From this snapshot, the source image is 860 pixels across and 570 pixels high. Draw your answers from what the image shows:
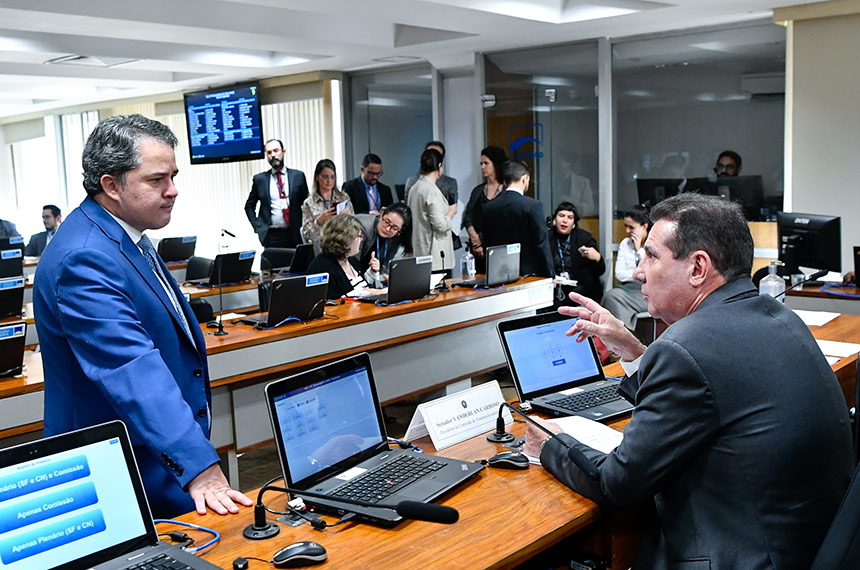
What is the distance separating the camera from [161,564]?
5.21ft

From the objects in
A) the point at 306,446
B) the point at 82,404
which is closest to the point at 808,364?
the point at 306,446

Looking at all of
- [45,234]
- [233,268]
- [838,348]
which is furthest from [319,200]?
[838,348]

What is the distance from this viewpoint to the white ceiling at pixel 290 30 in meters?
5.93

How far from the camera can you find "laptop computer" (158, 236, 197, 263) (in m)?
8.47

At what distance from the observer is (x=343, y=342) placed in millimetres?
4516

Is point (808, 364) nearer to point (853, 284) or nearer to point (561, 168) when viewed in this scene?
point (853, 284)

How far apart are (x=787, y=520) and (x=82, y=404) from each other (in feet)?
5.26

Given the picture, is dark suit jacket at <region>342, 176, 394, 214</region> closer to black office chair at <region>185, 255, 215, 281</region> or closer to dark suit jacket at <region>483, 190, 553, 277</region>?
black office chair at <region>185, 255, 215, 281</region>

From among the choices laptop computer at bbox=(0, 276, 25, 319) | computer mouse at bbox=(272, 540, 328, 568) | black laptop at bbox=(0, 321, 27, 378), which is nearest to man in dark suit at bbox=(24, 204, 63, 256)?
laptop computer at bbox=(0, 276, 25, 319)

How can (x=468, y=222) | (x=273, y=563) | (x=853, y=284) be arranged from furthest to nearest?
1. (x=468, y=222)
2. (x=853, y=284)
3. (x=273, y=563)

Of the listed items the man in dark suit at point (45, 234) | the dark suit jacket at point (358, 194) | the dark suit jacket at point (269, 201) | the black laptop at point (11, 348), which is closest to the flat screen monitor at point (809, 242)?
the black laptop at point (11, 348)

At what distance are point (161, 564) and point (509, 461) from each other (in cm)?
93

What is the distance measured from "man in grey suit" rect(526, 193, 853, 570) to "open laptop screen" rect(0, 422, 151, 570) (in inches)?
40.4

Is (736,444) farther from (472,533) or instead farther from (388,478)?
(388,478)
